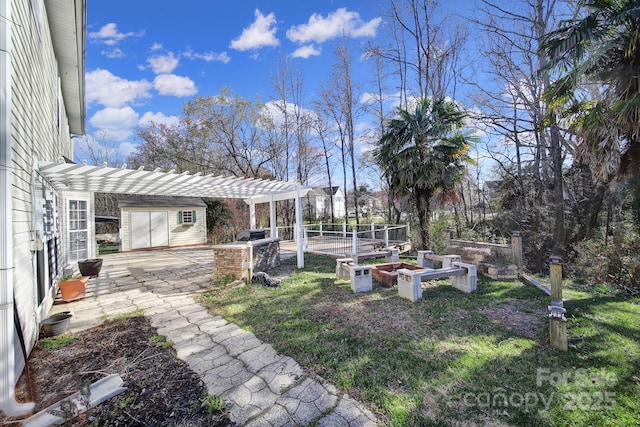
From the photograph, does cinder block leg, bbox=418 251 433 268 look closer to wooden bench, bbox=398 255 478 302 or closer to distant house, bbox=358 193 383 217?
wooden bench, bbox=398 255 478 302

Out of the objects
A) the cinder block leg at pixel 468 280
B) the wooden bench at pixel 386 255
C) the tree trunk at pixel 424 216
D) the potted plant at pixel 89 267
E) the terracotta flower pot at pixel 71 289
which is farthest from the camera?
the tree trunk at pixel 424 216

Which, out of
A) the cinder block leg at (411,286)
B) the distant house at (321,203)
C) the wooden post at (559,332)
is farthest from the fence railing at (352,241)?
the distant house at (321,203)

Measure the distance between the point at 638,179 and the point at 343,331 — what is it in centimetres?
1072

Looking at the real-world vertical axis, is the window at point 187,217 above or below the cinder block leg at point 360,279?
above

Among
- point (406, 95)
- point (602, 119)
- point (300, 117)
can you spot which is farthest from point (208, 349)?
point (300, 117)

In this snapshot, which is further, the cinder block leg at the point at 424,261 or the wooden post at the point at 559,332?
the cinder block leg at the point at 424,261

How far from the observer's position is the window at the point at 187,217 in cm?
1408

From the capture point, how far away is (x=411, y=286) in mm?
4816

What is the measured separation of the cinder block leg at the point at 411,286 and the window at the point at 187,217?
12654 millimetres

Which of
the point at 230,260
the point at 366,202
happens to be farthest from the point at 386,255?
the point at 366,202

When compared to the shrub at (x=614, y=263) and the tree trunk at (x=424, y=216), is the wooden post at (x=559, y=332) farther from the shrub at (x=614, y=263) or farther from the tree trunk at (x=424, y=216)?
the tree trunk at (x=424, y=216)

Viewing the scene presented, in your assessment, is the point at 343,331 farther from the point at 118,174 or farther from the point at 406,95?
the point at 406,95

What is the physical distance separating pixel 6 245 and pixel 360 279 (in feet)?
15.7

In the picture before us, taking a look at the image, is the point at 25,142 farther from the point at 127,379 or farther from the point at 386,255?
the point at 386,255
